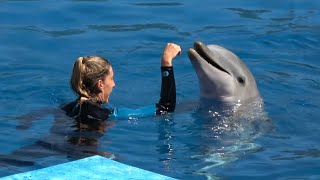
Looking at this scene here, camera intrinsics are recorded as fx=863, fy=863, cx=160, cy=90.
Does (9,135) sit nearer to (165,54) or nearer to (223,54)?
(165,54)

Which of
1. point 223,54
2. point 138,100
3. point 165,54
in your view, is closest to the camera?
point 165,54

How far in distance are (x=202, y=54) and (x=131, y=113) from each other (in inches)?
35.6

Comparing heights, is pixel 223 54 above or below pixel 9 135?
above

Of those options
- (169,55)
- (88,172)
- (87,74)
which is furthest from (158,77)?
(88,172)

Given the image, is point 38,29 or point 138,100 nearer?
point 138,100

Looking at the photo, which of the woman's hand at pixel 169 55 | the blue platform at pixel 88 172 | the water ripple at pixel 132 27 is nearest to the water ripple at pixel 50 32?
the water ripple at pixel 132 27

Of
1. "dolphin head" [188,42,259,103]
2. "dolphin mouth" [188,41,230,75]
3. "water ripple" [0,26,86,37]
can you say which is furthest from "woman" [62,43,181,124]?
"water ripple" [0,26,86,37]

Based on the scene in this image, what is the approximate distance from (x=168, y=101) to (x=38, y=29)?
4679 millimetres

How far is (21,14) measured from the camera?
1276 cm

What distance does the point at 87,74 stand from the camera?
7.62 m

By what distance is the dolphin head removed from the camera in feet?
26.6

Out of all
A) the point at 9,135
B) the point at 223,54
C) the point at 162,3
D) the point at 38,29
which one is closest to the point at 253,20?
the point at 162,3

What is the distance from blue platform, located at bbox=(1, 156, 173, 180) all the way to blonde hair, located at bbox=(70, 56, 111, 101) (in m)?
1.24

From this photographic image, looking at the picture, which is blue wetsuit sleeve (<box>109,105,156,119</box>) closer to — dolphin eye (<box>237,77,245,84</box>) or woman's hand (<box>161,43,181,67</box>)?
woman's hand (<box>161,43,181,67</box>)
